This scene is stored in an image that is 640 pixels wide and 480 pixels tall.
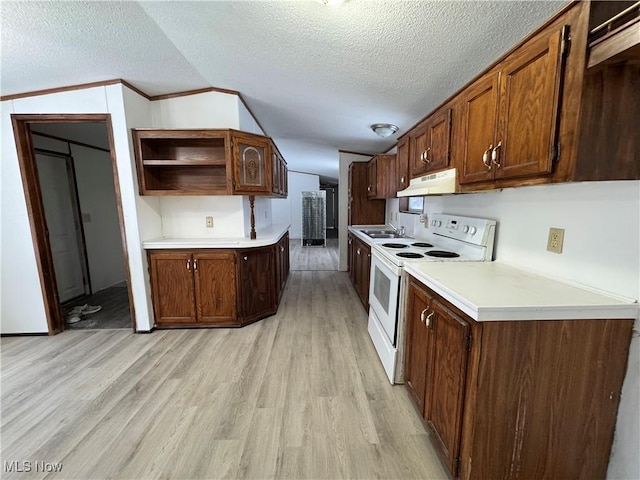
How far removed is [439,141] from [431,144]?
0.41 feet

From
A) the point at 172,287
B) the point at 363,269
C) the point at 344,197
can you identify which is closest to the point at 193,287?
the point at 172,287

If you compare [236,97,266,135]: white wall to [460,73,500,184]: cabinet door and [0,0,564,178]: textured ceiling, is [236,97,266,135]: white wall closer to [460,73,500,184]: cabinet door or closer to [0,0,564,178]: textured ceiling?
[0,0,564,178]: textured ceiling

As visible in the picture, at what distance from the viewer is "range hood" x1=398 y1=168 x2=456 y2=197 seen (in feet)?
5.79

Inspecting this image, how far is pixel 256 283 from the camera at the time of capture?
285 centimetres

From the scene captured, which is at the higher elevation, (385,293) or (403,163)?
(403,163)

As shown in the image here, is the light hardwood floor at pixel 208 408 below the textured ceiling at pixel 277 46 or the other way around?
below

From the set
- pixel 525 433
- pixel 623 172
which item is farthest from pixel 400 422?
pixel 623 172

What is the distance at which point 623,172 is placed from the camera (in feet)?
3.14

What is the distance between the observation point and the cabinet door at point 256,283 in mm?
2727

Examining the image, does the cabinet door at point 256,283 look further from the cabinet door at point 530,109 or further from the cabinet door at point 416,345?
the cabinet door at point 530,109

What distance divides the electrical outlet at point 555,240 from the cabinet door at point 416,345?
673mm

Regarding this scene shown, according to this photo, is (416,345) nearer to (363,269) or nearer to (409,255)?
(409,255)

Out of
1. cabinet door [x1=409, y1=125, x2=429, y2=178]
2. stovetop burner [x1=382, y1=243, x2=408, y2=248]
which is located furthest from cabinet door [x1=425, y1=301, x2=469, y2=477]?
cabinet door [x1=409, y1=125, x2=429, y2=178]

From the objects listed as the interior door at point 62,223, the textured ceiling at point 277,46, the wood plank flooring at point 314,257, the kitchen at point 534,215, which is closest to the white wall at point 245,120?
the kitchen at point 534,215
